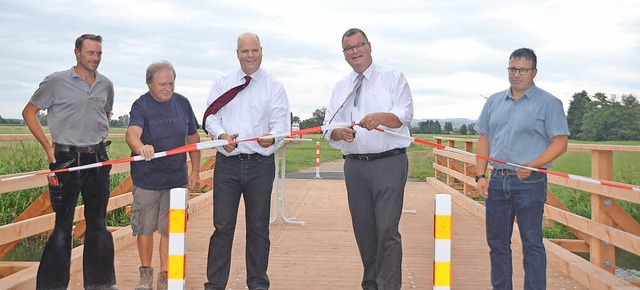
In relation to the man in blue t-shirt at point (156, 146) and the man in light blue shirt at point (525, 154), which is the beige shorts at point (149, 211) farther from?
the man in light blue shirt at point (525, 154)

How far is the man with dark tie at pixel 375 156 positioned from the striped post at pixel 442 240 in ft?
2.95

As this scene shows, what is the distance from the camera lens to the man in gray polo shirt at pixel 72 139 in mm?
4258

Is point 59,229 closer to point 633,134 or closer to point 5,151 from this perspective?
point 5,151

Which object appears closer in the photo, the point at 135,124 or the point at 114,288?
the point at 135,124

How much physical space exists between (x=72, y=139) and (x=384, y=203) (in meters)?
2.10

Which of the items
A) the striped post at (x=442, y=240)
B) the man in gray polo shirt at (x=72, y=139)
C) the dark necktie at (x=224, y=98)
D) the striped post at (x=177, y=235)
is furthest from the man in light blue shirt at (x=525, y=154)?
the man in gray polo shirt at (x=72, y=139)

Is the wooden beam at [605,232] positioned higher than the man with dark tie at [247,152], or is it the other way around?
the man with dark tie at [247,152]

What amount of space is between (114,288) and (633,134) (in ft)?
103

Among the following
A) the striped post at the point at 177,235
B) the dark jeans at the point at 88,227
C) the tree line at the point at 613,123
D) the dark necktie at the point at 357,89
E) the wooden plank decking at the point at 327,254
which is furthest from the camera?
the tree line at the point at 613,123

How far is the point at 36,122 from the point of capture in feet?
14.1

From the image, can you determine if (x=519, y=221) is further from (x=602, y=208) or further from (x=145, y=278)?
(x=145, y=278)

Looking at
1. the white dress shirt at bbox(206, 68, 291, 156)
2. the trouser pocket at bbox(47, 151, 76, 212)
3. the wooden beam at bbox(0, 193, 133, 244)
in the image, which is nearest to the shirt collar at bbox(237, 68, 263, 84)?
the white dress shirt at bbox(206, 68, 291, 156)

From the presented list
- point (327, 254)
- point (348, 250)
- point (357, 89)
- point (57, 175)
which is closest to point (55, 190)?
point (57, 175)

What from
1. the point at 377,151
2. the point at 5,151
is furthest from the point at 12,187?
the point at 5,151
